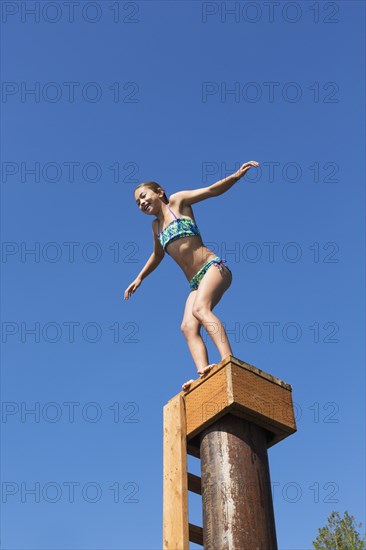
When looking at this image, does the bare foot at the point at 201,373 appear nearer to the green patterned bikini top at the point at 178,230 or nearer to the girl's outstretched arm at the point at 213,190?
the green patterned bikini top at the point at 178,230

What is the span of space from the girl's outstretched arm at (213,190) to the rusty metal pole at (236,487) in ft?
7.74

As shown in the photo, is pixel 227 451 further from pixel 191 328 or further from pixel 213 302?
pixel 213 302

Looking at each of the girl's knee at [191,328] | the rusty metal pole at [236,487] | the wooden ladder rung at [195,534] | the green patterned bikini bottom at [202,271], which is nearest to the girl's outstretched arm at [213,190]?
the green patterned bikini bottom at [202,271]

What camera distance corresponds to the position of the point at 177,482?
381 centimetres

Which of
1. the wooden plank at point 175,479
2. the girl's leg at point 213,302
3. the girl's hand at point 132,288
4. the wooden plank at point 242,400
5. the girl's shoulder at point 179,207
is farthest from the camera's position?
the girl's hand at point 132,288

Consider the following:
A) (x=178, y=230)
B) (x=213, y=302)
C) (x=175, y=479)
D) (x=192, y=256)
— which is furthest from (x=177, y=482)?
(x=178, y=230)

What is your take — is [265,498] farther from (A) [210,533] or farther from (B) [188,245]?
(B) [188,245]

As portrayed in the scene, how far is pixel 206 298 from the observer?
4.91 m

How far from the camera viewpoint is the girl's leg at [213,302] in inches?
182

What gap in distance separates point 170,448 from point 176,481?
0.80 feet

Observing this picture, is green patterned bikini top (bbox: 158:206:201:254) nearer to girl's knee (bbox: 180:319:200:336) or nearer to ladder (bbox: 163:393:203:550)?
girl's knee (bbox: 180:319:200:336)

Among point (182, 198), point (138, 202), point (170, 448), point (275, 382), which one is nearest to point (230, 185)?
point (182, 198)

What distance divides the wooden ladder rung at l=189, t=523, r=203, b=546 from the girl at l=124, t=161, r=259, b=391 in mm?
877

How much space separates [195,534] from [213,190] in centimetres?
293
